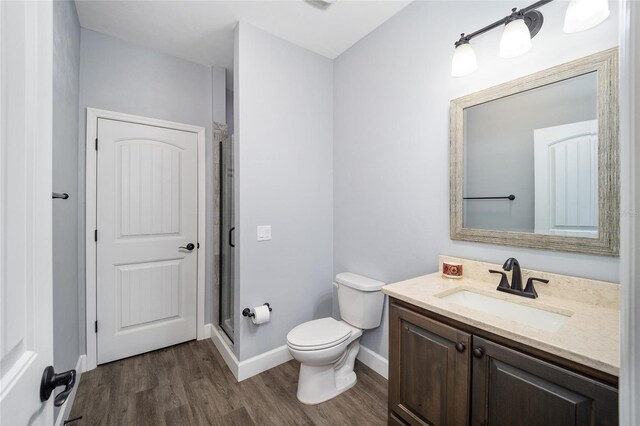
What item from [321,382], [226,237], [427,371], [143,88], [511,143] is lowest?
[321,382]

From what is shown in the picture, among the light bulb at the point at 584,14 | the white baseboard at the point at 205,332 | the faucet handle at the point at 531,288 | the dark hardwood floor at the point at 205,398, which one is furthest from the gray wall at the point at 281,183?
the light bulb at the point at 584,14

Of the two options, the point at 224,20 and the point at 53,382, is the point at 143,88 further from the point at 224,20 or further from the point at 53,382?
the point at 53,382

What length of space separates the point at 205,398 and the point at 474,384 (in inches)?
65.0

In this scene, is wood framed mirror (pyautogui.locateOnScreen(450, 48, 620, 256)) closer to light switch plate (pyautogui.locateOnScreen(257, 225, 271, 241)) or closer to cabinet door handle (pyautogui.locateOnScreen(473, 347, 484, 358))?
cabinet door handle (pyautogui.locateOnScreen(473, 347, 484, 358))

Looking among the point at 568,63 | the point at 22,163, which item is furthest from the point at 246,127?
the point at 568,63

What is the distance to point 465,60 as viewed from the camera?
1.46 m

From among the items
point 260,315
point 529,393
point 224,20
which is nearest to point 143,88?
point 224,20

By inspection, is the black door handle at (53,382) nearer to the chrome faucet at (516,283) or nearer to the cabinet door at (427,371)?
the cabinet door at (427,371)

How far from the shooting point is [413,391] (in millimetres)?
1297

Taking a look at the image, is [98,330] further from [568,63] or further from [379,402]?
[568,63]

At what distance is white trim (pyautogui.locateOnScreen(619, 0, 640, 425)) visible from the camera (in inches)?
15.7

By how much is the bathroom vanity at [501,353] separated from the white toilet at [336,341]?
47 centimetres

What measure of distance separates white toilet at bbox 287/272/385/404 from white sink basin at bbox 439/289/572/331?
63 centimetres

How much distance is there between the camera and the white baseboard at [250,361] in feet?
6.64
